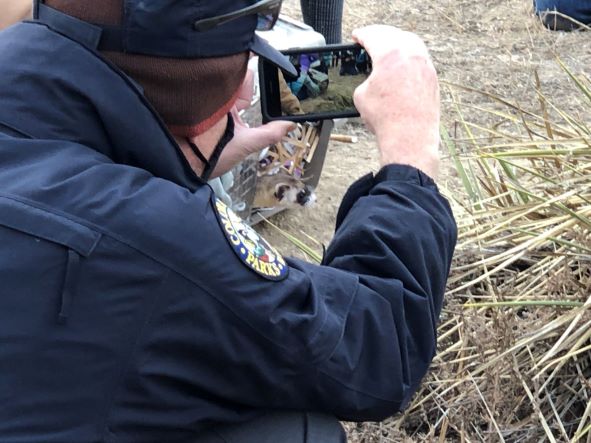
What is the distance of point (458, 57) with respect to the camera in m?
4.81

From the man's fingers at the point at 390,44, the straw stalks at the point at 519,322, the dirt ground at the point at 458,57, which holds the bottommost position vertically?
the dirt ground at the point at 458,57

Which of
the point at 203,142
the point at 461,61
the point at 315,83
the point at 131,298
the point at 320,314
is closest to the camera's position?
the point at 131,298

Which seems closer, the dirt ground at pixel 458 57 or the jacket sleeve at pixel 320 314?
the jacket sleeve at pixel 320 314

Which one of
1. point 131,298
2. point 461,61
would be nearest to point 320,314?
point 131,298

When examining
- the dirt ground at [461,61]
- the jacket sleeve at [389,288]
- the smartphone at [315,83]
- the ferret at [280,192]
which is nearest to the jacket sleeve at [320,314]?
the jacket sleeve at [389,288]

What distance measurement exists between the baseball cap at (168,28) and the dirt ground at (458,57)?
6.41 ft

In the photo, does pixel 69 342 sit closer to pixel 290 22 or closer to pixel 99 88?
pixel 99 88

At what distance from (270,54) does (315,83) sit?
225 millimetres

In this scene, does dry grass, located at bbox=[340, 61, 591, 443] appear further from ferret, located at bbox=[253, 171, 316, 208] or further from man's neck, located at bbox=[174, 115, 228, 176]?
ferret, located at bbox=[253, 171, 316, 208]

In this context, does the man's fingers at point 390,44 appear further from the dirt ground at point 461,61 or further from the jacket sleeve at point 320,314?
the dirt ground at point 461,61

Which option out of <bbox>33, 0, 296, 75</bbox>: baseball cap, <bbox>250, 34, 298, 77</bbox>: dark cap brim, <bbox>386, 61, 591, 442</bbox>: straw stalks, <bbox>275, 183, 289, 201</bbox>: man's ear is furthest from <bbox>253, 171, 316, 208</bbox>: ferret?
<bbox>33, 0, 296, 75</bbox>: baseball cap

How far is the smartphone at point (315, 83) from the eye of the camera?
4.68ft

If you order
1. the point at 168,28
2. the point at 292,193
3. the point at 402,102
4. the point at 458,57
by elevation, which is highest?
the point at 168,28

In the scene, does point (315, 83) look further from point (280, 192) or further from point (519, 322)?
point (280, 192)
